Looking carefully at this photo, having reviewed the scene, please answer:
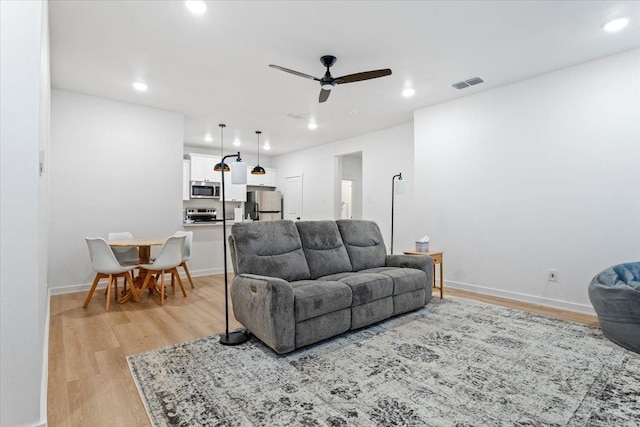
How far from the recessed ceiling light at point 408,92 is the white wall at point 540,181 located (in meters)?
0.65

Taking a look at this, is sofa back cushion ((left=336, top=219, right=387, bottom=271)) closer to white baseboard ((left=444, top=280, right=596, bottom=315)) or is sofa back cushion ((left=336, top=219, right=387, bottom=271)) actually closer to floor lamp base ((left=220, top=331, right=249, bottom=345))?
white baseboard ((left=444, top=280, right=596, bottom=315))

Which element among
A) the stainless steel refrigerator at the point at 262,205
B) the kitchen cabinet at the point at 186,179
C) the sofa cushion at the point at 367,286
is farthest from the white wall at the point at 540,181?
the kitchen cabinet at the point at 186,179

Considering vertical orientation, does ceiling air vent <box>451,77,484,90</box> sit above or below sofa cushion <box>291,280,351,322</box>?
above

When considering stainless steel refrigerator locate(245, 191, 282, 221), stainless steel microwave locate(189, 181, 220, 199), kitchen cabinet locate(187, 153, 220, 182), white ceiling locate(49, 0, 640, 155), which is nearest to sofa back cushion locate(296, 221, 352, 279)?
white ceiling locate(49, 0, 640, 155)

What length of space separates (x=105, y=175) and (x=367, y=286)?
4.13m

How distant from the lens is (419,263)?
3621 millimetres

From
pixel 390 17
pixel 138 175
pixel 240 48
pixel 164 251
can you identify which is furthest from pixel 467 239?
pixel 138 175

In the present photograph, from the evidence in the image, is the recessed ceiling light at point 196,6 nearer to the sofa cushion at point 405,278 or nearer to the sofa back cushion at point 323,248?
the sofa back cushion at point 323,248

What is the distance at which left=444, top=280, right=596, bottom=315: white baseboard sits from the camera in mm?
3465

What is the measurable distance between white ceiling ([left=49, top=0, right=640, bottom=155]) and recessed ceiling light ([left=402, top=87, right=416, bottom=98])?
0.06 m

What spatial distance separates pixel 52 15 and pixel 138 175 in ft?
8.20

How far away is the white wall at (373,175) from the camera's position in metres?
5.75

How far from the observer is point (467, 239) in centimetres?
445

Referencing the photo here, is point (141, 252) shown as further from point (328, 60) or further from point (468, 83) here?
point (468, 83)
